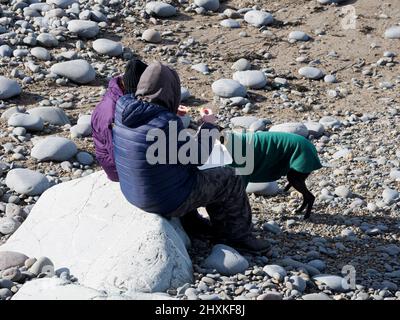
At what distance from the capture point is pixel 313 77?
449 inches

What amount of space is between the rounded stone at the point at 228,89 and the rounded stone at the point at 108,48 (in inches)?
60.5

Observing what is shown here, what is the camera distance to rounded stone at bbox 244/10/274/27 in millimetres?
12680

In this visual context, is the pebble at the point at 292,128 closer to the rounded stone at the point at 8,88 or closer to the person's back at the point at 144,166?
the rounded stone at the point at 8,88

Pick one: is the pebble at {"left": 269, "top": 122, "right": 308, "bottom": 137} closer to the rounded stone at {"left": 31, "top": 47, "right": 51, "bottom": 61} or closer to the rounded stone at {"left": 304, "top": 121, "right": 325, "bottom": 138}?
the rounded stone at {"left": 304, "top": 121, "right": 325, "bottom": 138}

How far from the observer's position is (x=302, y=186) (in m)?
7.82

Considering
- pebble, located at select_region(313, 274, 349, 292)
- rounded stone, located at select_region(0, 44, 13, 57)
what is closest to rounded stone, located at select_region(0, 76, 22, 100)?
rounded stone, located at select_region(0, 44, 13, 57)

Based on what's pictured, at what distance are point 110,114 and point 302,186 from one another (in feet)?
6.29

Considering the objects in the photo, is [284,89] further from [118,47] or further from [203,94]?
[118,47]

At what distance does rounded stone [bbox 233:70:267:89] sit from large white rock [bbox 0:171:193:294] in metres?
4.23

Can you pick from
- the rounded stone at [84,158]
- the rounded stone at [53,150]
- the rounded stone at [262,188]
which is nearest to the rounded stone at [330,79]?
the rounded stone at [262,188]

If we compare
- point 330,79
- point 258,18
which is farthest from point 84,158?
point 258,18

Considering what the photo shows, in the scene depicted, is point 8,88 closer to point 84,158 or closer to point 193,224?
point 84,158

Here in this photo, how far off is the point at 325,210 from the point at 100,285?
2911 millimetres

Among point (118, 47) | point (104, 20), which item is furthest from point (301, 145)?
point (104, 20)
